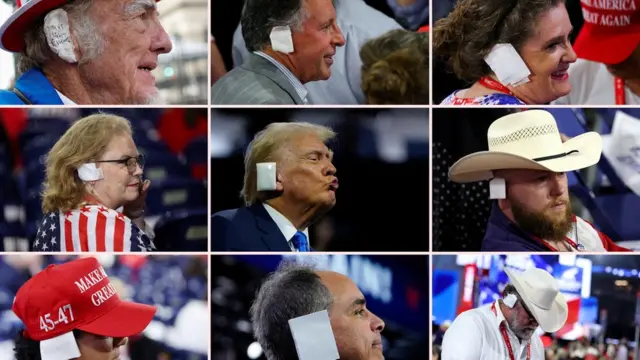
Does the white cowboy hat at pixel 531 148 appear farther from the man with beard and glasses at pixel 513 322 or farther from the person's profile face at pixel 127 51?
the person's profile face at pixel 127 51

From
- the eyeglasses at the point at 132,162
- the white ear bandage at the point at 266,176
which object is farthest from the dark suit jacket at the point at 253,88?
the eyeglasses at the point at 132,162

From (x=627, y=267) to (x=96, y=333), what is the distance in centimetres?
201

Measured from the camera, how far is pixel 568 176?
3916mm

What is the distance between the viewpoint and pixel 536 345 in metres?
3.96

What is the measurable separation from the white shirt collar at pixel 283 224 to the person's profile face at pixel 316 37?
1.79 ft

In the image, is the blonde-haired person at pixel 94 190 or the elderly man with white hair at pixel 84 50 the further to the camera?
the blonde-haired person at pixel 94 190

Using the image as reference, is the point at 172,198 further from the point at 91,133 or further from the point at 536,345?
the point at 536,345

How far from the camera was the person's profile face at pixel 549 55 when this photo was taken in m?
3.85

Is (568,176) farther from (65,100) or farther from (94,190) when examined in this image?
(65,100)

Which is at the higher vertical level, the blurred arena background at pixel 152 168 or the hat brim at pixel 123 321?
the blurred arena background at pixel 152 168

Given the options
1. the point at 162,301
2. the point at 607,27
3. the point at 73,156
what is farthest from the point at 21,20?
the point at 607,27

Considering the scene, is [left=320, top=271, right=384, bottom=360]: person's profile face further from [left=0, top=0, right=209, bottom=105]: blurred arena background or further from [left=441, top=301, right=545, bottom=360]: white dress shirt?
[left=0, top=0, right=209, bottom=105]: blurred arena background

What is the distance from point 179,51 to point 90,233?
2.52 feet

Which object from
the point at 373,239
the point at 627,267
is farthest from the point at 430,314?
the point at 627,267
